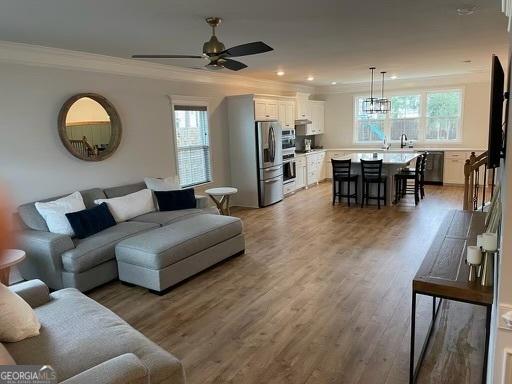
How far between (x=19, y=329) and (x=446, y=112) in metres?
9.64

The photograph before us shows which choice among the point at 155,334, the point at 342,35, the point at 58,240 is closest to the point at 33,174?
the point at 58,240

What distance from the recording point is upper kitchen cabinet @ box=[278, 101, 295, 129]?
26.5 ft

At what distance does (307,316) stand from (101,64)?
412 centimetres

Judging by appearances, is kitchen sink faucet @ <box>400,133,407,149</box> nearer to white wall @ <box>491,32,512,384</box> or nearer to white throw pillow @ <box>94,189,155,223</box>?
white throw pillow @ <box>94,189,155,223</box>

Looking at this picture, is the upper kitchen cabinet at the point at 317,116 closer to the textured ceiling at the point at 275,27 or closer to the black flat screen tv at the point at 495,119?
the textured ceiling at the point at 275,27

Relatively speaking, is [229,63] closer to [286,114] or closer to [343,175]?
[343,175]

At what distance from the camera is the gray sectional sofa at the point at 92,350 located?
169 centimetres

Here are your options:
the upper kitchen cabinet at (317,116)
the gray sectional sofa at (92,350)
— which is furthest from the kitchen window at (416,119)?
the gray sectional sofa at (92,350)

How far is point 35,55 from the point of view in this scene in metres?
4.32

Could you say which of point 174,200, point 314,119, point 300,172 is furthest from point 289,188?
point 174,200

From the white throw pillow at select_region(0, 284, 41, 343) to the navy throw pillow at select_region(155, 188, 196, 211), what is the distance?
3080 millimetres

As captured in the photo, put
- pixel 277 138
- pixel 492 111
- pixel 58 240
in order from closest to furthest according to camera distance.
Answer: pixel 492 111
pixel 58 240
pixel 277 138

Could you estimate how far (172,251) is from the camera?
382 cm

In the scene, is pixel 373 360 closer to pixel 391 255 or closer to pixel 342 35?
pixel 391 255
